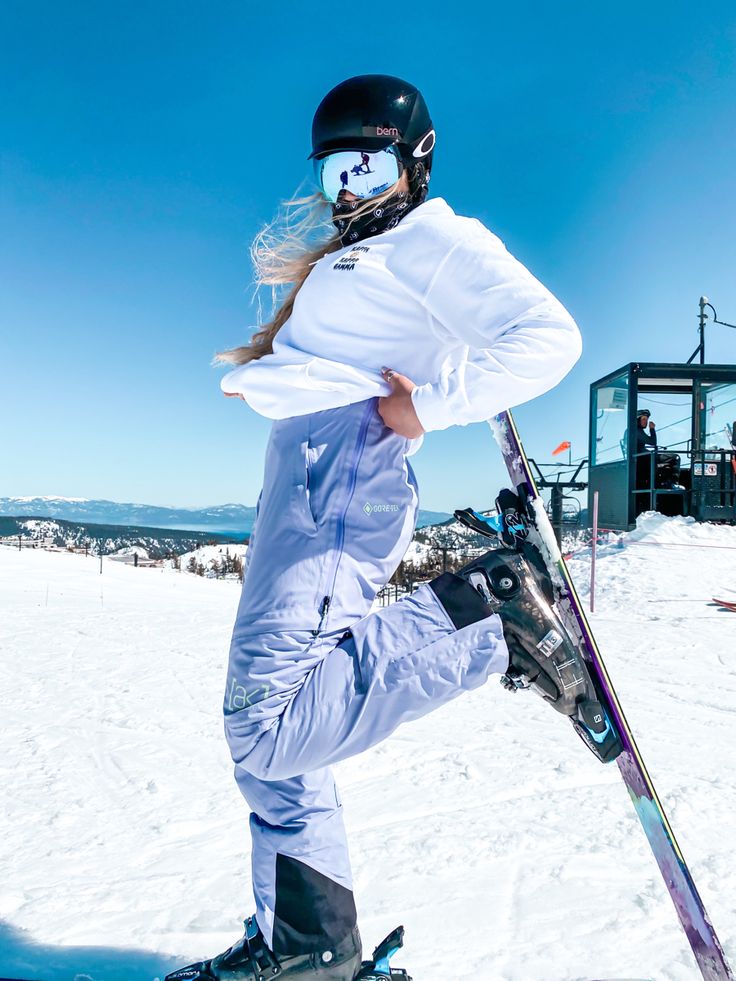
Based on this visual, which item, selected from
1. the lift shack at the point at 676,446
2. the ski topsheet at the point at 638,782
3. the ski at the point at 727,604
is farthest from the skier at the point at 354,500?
the lift shack at the point at 676,446

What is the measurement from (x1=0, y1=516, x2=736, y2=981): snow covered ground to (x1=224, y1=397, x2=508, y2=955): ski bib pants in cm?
52

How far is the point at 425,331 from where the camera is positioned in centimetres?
140

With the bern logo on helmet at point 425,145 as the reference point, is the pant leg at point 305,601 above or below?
below

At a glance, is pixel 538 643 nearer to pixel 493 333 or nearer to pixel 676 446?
pixel 493 333

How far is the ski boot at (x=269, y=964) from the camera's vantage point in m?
1.42

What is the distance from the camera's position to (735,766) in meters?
3.16

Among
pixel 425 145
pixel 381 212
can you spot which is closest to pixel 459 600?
pixel 381 212

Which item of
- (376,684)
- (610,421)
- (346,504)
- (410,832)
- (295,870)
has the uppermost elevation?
(610,421)

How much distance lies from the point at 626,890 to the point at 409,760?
1.39 m

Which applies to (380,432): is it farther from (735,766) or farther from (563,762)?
(735,766)

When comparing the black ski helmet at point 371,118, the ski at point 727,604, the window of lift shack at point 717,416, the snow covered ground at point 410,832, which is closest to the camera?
the black ski helmet at point 371,118

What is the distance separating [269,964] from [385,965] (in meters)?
0.30

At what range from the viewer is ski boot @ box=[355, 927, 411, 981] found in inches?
60.8

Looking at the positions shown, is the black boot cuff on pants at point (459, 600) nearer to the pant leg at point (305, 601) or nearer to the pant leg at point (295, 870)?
the pant leg at point (305, 601)
